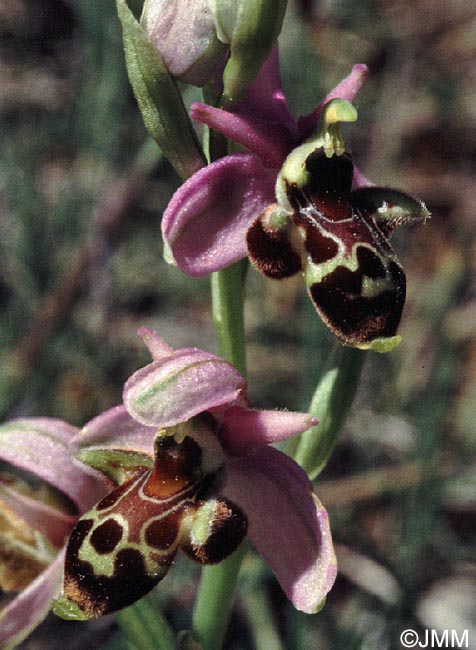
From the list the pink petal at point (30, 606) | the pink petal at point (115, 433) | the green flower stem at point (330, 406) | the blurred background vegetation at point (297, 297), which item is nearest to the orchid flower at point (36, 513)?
the pink petal at point (30, 606)

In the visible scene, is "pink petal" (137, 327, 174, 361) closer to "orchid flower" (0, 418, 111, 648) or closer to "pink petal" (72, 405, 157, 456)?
"pink petal" (72, 405, 157, 456)

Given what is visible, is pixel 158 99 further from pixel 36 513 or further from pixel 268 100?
pixel 36 513

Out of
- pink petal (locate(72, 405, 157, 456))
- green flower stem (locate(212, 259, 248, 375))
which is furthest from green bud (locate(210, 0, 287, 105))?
pink petal (locate(72, 405, 157, 456))

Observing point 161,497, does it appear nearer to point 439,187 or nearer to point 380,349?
point 380,349

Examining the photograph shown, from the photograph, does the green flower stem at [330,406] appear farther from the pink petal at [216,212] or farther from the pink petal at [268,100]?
the pink petal at [268,100]

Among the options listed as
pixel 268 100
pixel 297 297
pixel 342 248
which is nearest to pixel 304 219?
pixel 342 248

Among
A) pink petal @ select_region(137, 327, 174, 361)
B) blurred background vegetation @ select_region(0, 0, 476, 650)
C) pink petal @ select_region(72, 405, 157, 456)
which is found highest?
pink petal @ select_region(137, 327, 174, 361)
